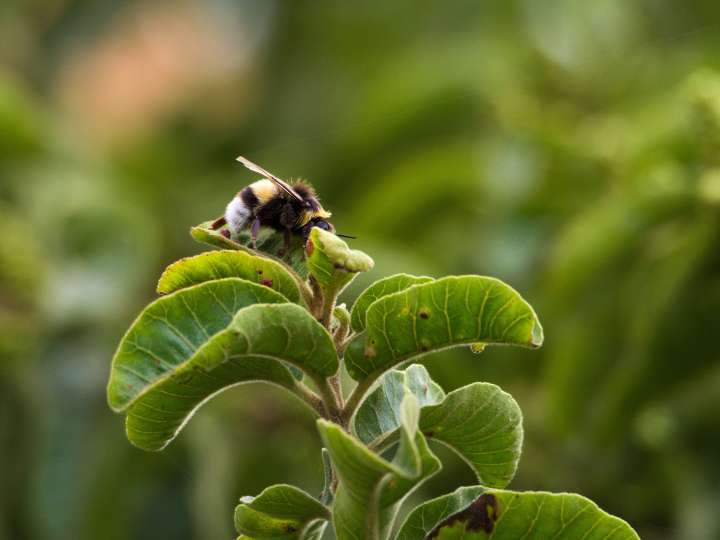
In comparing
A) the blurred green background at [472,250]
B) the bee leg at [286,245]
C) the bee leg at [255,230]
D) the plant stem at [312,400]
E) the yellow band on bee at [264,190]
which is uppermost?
the yellow band on bee at [264,190]

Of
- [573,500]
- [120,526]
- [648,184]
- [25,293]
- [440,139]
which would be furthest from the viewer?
[440,139]

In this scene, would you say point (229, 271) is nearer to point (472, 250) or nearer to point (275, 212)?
point (275, 212)

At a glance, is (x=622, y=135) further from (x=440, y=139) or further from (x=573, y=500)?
(x=573, y=500)

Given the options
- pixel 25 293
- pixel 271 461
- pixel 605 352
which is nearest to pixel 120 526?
pixel 271 461

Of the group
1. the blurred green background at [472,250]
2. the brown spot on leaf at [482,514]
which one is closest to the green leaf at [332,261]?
the brown spot on leaf at [482,514]

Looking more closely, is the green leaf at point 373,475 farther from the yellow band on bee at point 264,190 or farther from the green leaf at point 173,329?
the yellow band on bee at point 264,190

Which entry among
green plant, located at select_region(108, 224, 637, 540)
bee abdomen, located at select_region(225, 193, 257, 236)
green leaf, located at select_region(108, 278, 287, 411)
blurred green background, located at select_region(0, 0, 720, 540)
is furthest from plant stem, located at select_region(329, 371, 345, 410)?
blurred green background, located at select_region(0, 0, 720, 540)
